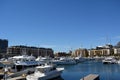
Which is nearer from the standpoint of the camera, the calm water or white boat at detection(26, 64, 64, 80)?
white boat at detection(26, 64, 64, 80)

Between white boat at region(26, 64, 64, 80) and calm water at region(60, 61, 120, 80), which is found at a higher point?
white boat at region(26, 64, 64, 80)

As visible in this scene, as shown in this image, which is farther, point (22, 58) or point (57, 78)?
point (22, 58)

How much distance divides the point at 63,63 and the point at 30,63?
167ft

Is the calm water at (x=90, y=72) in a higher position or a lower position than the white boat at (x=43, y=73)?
lower

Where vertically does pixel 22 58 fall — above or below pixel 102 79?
above

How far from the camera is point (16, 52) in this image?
634ft

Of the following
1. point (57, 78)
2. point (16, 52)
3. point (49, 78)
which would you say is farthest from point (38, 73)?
point (16, 52)

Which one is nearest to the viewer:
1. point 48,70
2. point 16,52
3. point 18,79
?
point 18,79

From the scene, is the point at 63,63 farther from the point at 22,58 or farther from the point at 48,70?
the point at 48,70

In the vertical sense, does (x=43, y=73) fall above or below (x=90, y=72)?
above

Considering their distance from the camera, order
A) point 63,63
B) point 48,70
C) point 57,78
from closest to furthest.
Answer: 1. point 48,70
2. point 57,78
3. point 63,63

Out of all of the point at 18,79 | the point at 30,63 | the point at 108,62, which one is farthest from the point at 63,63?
the point at 18,79

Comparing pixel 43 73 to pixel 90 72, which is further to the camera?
pixel 90 72

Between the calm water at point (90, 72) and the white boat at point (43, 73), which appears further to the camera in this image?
the calm water at point (90, 72)
